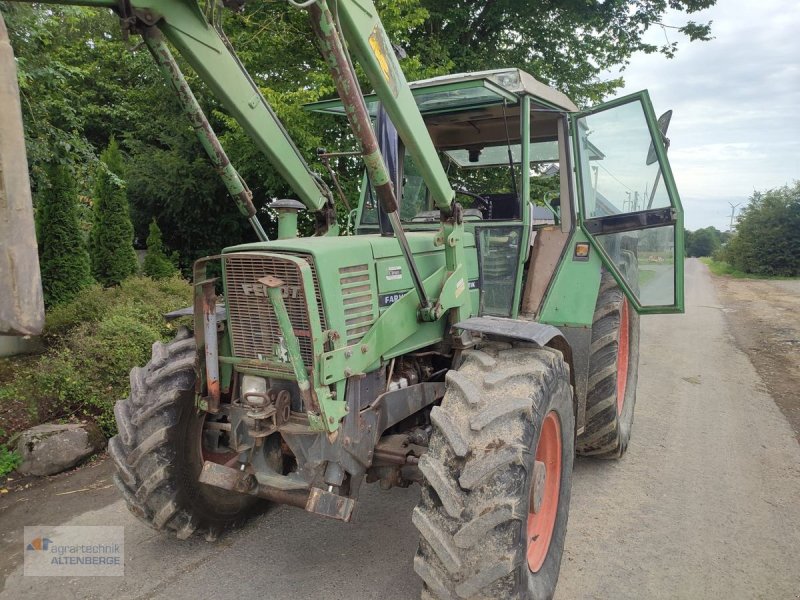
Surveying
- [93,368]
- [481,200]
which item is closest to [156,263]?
[93,368]

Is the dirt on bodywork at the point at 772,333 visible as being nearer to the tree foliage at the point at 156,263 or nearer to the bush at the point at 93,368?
the bush at the point at 93,368

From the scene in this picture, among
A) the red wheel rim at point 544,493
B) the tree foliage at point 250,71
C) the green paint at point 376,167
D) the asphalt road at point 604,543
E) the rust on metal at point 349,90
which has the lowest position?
the asphalt road at point 604,543

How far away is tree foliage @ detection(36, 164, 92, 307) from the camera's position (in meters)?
8.43

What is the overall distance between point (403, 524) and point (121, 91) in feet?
55.3

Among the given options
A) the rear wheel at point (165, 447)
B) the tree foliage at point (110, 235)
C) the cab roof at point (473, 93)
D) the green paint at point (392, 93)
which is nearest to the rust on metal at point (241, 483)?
the rear wheel at point (165, 447)

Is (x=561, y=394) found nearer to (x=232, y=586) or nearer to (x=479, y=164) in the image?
(x=232, y=586)

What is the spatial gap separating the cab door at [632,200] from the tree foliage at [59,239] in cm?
717

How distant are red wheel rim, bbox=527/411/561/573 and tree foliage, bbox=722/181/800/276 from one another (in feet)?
94.5

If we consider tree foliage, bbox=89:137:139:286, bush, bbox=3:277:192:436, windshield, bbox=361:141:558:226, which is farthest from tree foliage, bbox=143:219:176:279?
windshield, bbox=361:141:558:226

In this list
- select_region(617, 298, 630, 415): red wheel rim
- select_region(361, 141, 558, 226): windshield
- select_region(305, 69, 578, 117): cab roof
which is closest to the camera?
select_region(305, 69, 578, 117): cab roof

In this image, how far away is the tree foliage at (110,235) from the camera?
10.2 meters

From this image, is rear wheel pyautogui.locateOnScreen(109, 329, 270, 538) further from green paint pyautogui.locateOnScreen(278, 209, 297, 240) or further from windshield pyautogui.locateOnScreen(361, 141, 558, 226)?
windshield pyautogui.locateOnScreen(361, 141, 558, 226)

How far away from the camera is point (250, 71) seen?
9562 mm

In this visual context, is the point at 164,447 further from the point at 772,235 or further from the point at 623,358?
the point at 772,235
